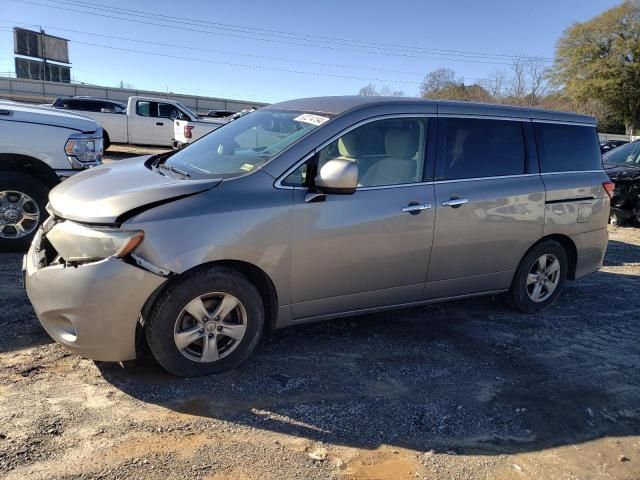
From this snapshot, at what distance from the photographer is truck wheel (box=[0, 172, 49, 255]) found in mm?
5703

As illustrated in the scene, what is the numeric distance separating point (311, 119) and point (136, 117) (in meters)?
16.2

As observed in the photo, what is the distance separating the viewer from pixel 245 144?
422cm

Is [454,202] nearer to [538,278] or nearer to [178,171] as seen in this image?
[538,278]

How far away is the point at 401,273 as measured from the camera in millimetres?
4164

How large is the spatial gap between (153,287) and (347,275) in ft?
4.43

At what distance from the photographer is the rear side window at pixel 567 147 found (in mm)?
5027

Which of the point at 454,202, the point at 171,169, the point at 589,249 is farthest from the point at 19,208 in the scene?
the point at 589,249

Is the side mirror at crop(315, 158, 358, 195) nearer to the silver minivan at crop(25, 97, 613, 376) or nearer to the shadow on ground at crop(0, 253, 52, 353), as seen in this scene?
the silver minivan at crop(25, 97, 613, 376)

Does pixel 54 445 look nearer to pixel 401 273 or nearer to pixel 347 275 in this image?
pixel 347 275

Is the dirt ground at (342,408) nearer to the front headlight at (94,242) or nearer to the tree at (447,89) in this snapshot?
the front headlight at (94,242)

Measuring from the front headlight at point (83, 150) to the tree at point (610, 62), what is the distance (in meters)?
55.0

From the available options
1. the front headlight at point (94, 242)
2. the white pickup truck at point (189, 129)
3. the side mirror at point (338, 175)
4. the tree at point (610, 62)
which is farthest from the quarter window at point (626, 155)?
the tree at point (610, 62)

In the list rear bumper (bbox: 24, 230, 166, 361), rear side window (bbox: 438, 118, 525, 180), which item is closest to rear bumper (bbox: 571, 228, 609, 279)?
rear side window (bbox: 438, 118, 525, 180)

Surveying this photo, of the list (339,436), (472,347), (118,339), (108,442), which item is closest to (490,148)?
(472,347)
